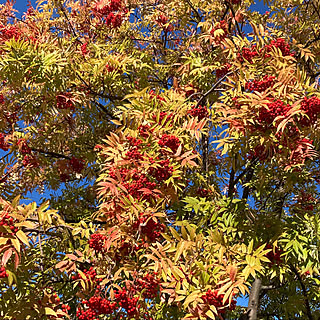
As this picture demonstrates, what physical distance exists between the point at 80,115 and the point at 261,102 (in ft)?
12.9

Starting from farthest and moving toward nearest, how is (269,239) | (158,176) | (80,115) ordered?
(80,115), (269,239), (158,176)

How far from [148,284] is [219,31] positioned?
11.8 ft

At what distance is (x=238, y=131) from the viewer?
Result: 3.83 metres

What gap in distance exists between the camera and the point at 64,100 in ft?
17.0

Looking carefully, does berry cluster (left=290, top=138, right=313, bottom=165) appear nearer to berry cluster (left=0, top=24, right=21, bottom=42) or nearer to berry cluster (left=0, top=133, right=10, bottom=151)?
berry cluster (left=0, top=133, right=10, bottom=151)

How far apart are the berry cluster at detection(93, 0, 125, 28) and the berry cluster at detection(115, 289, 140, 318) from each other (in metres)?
5.25

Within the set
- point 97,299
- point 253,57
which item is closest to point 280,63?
point 253,57

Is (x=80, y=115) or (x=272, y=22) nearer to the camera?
(x=80, y=115)

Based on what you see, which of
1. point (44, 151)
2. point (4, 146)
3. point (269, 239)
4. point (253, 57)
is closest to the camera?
point (269, 239)

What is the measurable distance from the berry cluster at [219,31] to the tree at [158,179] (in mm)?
→ 46

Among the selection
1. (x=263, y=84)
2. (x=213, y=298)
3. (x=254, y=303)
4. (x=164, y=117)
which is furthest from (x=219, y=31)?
(x=254, y=303)

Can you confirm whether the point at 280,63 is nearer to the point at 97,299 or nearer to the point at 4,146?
the point at 97,299

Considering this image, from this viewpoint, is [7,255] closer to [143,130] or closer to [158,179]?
[158,179]

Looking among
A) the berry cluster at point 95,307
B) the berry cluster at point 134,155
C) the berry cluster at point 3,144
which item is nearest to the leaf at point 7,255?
the berry cluster at point 95,307
